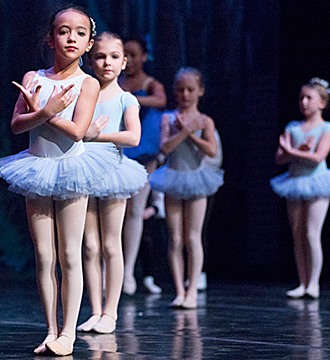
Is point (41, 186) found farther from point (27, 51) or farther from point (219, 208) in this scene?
point (219, 208)

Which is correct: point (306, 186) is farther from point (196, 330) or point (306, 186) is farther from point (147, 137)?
point (196, 330)

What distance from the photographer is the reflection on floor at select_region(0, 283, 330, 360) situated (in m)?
2.36

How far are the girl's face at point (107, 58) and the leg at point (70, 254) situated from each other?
88 centimetres

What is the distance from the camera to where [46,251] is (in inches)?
92.4

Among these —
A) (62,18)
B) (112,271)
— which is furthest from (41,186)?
(112,271)

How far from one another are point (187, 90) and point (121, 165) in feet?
3.61

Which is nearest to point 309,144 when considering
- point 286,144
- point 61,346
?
point 286,144

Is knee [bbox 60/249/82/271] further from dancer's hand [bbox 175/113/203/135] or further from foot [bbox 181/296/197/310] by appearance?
dancer's hand [bbox 175/113/203/135]

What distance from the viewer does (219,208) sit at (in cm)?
665

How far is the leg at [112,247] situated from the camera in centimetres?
297

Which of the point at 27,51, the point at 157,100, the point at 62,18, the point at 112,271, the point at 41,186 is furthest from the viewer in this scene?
the point at 27,51

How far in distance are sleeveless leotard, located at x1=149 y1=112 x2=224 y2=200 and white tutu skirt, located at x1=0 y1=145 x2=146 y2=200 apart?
1.53 metres

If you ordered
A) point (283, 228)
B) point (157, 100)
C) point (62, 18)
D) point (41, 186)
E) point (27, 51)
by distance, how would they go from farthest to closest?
1. point (283, 228)
2. point (27, 51)
3. point (157, 100)
4. point (62, 18)
5. point (41, 186)

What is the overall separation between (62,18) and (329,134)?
2.67m
